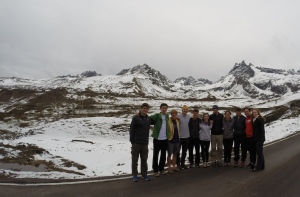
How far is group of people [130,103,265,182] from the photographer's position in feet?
30.2

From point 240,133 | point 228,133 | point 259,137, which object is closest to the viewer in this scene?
point 259,137

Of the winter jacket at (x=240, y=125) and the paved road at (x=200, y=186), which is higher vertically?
the winter jacket at (x=240, y=125)

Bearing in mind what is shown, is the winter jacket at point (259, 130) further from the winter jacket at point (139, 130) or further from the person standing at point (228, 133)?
the winter jacket at point (139, 130)

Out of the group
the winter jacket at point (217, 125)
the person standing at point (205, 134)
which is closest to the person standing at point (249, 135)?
the winter jacket at point (217, 125)

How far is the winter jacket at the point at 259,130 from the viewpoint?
34.1 ft

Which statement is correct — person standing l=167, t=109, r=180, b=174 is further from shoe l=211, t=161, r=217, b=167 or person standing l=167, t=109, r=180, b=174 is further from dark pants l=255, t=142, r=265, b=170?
dark pants l=255, t=142, r=265, b=170

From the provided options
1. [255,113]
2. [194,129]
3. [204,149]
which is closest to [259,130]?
[255,113]

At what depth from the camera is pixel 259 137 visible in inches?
413

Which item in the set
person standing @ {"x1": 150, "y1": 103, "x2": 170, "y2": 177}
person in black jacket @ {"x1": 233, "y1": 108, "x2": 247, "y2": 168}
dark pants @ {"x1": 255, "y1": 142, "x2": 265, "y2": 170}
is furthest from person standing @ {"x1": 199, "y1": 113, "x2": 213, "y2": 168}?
person standing @ {"x1": 150, "y1": 103, "x2": 170, "y2": 177}

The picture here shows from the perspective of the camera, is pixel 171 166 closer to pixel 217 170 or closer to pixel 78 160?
pixel 217 170

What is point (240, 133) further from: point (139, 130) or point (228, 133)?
point (139, 130)

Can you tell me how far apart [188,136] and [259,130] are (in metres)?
2.60

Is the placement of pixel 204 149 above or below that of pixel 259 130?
below

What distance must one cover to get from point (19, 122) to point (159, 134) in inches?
1504
